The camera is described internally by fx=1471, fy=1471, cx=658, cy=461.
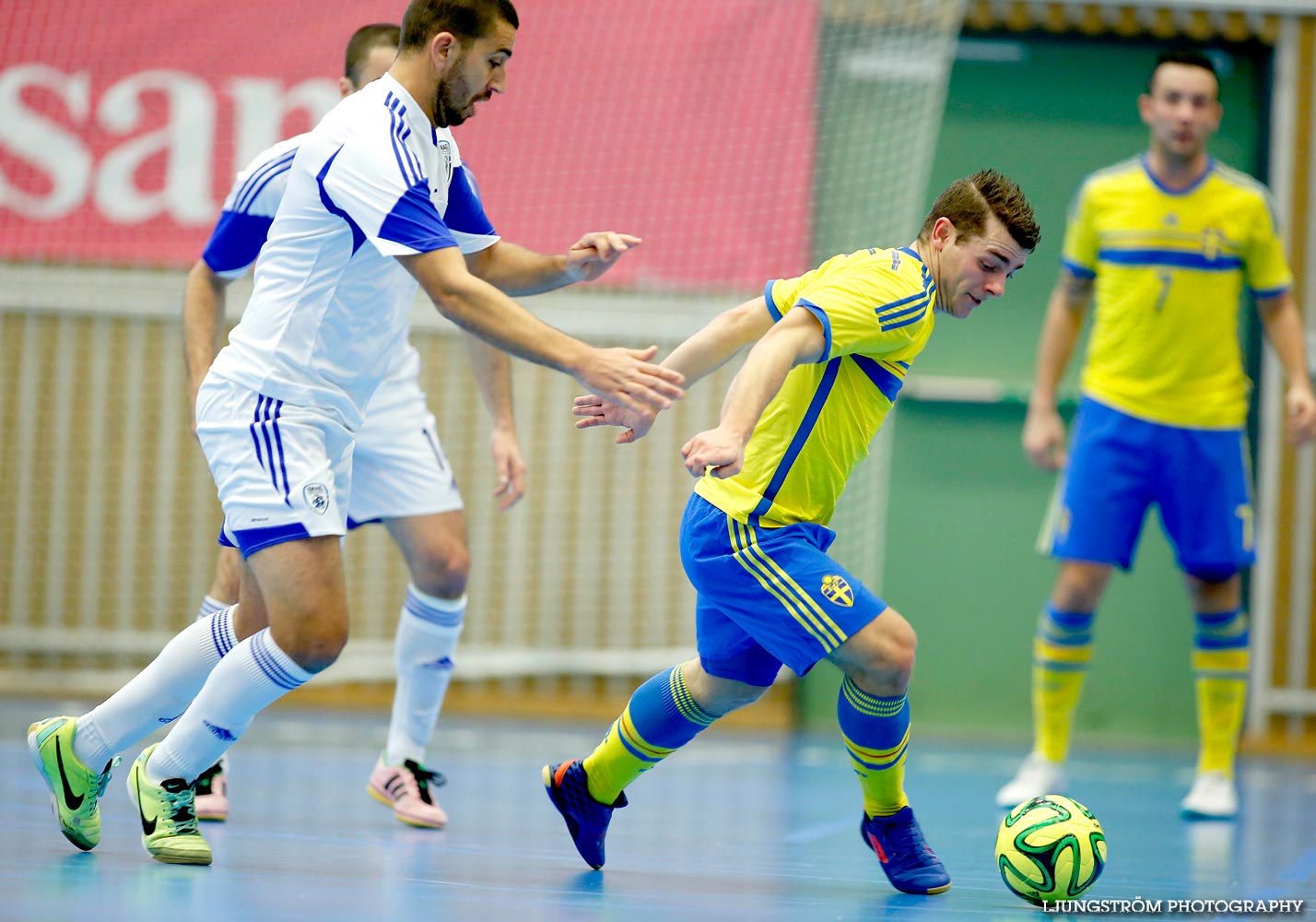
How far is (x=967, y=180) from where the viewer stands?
3.07 meters

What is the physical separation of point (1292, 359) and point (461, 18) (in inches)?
120

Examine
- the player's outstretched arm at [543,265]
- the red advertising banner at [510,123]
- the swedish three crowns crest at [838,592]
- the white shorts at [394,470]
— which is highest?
the red advertising banner at [510,123]

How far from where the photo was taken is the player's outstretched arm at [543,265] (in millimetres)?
3061

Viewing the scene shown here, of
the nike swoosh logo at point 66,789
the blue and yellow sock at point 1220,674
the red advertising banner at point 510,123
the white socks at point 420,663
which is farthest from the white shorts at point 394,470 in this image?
the red advertising banner at point 510,123

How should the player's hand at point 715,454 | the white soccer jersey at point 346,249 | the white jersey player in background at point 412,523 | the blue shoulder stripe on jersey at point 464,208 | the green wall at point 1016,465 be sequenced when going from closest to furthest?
the player's hand at point 715,454, the white soccer jersey at point 346,249, the blue shoulder stripe on jersey at point 464,208, the white jersey player in background at point 412,523, the green wall at point 1016,465

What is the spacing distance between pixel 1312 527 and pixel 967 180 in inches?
182

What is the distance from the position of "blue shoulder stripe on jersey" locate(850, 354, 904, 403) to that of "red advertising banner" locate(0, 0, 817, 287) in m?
3.78

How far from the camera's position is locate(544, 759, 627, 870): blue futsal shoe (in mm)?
3133

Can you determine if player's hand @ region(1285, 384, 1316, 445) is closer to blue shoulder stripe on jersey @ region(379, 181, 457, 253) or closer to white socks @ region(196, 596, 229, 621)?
blue shoulder stripe on jersey @ region(379, 181, 457, 253)

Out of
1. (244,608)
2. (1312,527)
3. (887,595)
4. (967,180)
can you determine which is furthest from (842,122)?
(244,608)

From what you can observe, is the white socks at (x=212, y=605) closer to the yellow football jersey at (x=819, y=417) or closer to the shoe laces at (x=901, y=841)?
the yellow football jersey at (x=819, y=417)

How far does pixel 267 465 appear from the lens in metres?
2.87

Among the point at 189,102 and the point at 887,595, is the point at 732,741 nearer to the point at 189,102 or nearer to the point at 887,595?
the point at 887,595

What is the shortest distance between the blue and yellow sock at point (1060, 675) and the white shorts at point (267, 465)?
2571 mm
